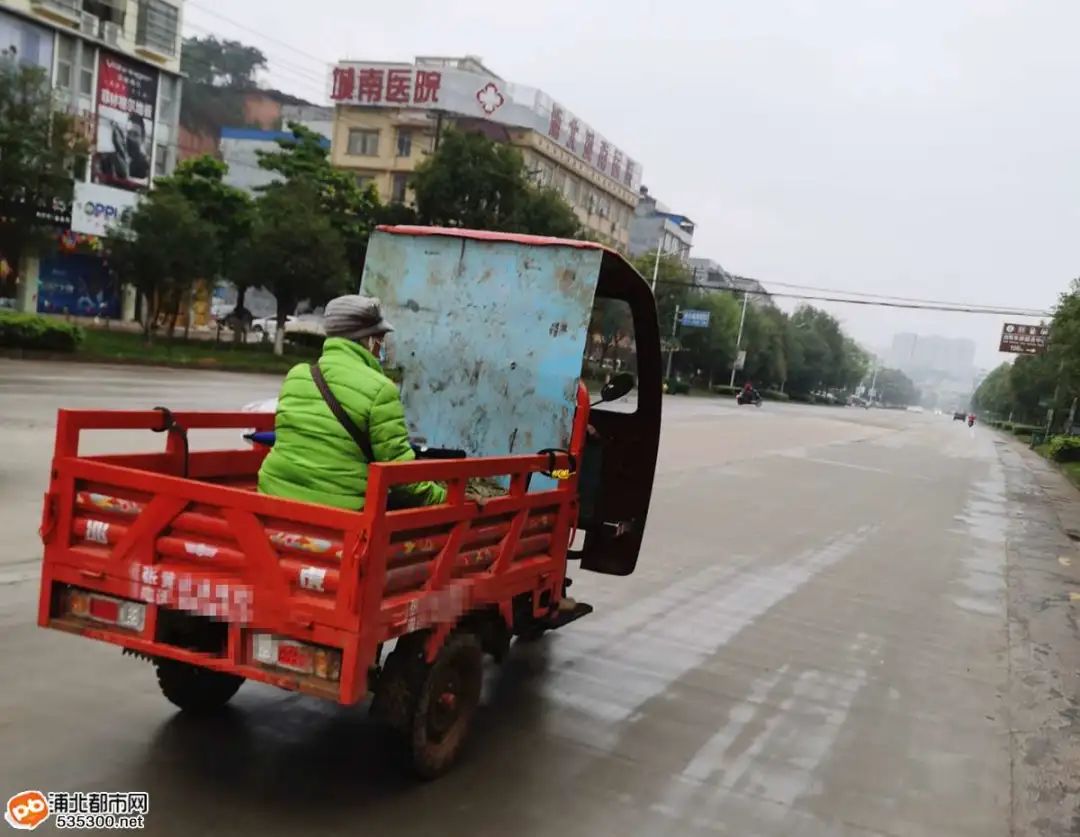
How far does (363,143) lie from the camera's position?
64.2m

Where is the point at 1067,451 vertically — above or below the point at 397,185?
below

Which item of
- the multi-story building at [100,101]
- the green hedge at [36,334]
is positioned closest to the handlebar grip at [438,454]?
the green hedge at [36,334]

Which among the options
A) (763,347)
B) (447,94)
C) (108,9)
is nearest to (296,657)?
(108,9)

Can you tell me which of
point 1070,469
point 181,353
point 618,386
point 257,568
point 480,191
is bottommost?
point 1070,469

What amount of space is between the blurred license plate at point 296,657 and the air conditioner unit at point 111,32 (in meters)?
39.0

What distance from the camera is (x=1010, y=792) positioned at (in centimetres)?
461

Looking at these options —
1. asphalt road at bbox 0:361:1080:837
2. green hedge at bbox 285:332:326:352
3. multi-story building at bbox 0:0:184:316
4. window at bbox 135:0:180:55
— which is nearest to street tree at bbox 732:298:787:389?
green hedge at bbox 285:332:326:352

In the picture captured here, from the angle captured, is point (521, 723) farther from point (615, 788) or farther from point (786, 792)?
point (786, 792)

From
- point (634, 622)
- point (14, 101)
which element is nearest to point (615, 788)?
point (634, 622)

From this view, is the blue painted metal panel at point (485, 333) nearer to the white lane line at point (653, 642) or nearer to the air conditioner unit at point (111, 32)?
the white lane line at point (653, 642)

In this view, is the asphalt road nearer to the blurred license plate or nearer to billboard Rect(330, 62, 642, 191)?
the blurred license plate

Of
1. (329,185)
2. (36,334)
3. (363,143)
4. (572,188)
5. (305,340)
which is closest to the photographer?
(36,334)

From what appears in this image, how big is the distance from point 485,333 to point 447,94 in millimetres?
58134

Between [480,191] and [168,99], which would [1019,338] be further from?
[168,99]
